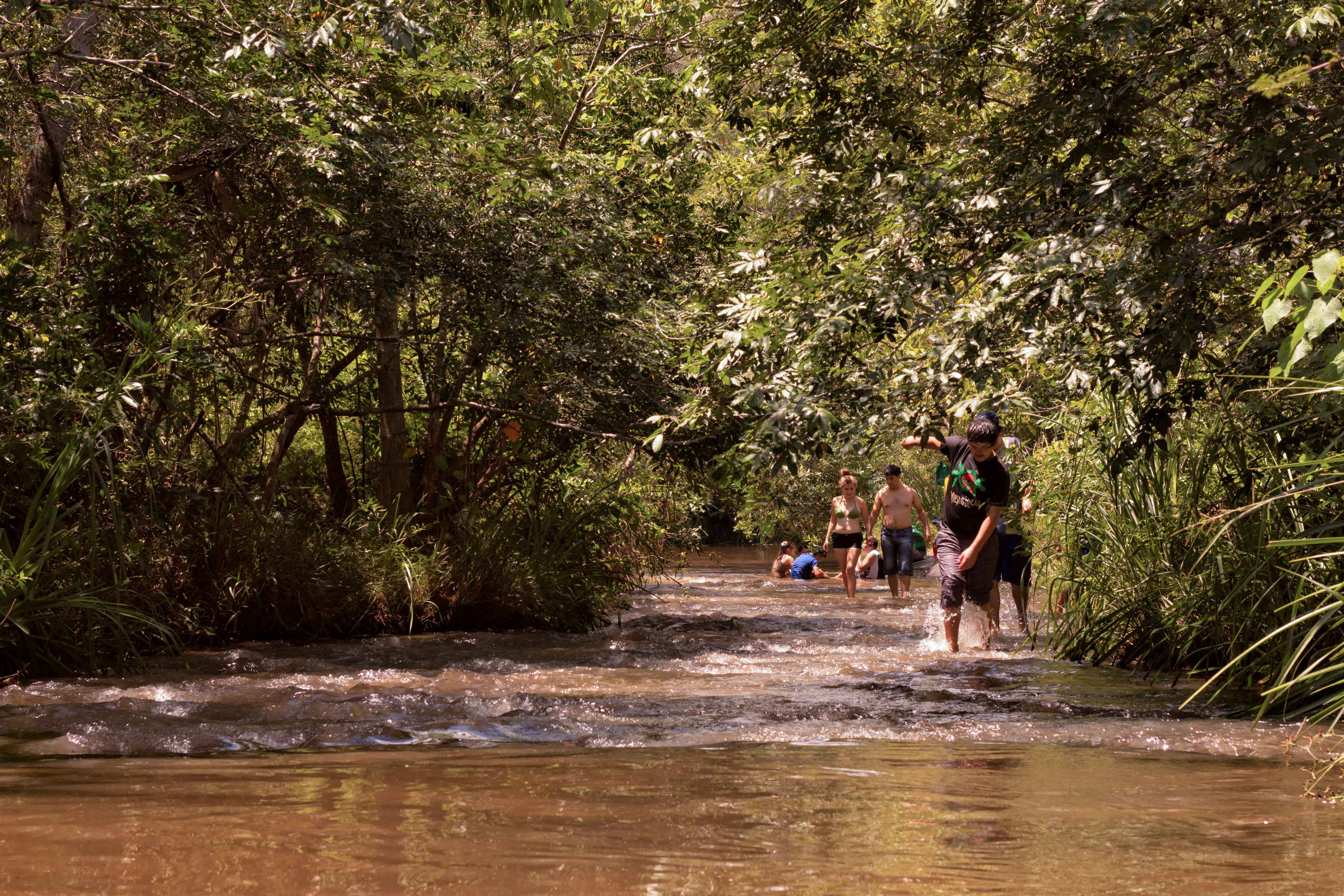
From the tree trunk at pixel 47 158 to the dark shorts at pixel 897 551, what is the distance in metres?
10.1

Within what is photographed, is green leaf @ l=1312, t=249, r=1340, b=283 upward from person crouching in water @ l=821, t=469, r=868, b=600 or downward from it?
upward

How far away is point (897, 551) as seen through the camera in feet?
52.2

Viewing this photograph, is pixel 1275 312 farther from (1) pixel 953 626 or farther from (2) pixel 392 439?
(2) pixel 392 439

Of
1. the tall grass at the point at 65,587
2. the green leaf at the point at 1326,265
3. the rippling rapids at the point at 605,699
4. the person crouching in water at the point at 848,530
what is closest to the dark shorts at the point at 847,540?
the person crouching in water at the point at 848,530

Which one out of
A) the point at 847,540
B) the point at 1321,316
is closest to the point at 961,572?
the point at 1321,316

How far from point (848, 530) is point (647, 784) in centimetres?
1242

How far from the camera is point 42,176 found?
31.6ft

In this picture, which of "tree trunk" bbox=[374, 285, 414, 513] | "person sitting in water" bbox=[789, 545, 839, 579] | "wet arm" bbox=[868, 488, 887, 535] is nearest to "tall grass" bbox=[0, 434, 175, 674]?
"tree trunk" bbox=[374, 285, 414, 513]

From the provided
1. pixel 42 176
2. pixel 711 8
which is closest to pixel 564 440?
pixel 711 8

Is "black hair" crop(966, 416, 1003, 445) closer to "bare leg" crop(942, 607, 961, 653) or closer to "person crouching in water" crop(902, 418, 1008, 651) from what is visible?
"person crouching in water" crop(902, 418, 1008, 651)

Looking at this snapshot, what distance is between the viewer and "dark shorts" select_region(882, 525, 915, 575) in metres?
15.5

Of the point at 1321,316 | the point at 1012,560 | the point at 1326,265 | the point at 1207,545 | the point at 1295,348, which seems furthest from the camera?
the point at 1012,560

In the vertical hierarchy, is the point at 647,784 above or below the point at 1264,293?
below

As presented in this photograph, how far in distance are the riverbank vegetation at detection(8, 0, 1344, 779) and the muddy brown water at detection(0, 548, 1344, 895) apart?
0.69m
